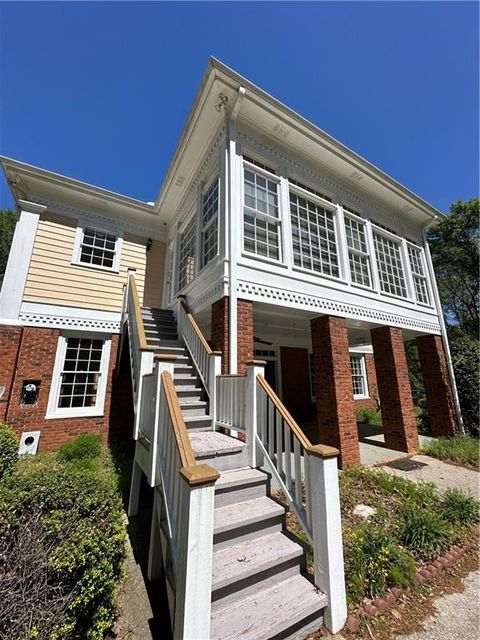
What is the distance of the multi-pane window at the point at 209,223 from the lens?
619cm

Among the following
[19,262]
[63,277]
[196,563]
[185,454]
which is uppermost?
[19,262]

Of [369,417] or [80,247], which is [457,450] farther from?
[80,247]

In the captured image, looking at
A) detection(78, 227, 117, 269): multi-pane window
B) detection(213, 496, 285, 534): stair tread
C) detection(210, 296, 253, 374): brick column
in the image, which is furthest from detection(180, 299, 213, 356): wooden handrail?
detection(78, 227, 117, 269): multi-pane window

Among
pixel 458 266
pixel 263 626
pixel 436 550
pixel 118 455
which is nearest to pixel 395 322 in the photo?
pixel 436 550

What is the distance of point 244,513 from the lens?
9.26 feet

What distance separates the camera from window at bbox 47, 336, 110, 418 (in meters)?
7.15

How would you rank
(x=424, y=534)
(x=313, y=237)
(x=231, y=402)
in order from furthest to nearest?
(x=313, y=237) → (x=231, y=402) → (x=424, y=534)

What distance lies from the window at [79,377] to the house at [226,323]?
1.6 inches

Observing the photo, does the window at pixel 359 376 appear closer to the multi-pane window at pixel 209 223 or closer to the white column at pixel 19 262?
the multi-pane window at pixel 209 223

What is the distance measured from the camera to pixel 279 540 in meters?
2.71

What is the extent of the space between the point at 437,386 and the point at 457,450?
2.42 meters

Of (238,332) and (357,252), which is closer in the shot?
(238,332)

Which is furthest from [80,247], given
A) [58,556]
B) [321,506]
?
[321,506]

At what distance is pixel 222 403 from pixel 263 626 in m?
2.56
